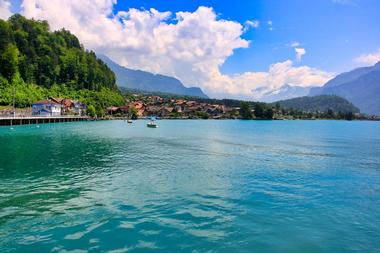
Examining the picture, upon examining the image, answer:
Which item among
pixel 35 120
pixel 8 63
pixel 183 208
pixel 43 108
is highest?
pixel 8 63

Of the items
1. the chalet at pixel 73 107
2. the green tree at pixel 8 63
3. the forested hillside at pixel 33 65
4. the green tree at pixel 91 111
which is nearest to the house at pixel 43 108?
the forested hillside at pixel 33 65

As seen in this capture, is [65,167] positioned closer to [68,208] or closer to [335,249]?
[68,208]

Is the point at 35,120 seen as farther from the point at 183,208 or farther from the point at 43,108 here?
the point at 183,208

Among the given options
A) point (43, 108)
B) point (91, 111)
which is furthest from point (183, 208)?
point (91, 111)

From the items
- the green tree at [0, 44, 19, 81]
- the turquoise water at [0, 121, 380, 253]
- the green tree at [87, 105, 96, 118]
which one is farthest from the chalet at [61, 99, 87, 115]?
the turquoise water at [0, 121, 380, 253]

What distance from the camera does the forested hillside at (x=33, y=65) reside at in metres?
130

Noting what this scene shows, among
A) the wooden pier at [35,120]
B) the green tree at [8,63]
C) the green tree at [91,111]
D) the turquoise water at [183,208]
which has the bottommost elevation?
the turquoise water at [183,208]

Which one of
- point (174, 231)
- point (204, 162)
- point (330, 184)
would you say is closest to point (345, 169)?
point (330, 184)

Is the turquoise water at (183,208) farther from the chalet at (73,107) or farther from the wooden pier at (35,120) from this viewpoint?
the chalet at (73,107)

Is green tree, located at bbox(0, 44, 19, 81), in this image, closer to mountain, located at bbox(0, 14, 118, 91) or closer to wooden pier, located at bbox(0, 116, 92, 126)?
mountain, located at bbox(0, 14, 118, 91)

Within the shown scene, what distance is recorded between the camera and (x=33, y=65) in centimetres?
16025

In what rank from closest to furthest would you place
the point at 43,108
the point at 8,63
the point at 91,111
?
the point at 8,63 → the point at 43,108 → the point at 91,111

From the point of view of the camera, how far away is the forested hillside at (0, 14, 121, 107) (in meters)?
130

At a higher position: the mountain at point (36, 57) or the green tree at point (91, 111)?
the mountain at point (36, 57)
